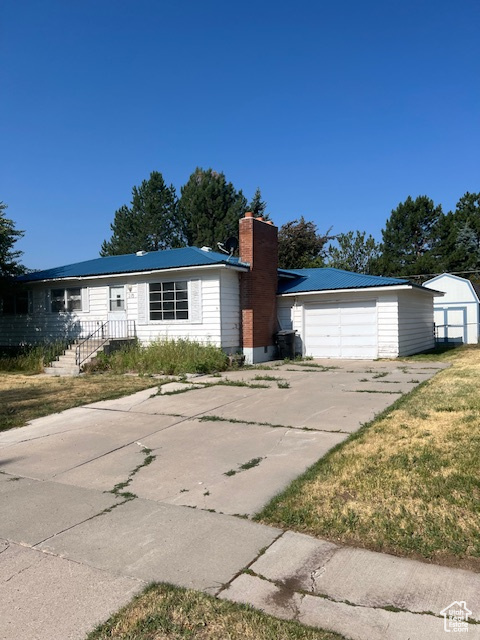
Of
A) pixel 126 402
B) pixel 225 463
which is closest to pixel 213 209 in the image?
pixel 126 402

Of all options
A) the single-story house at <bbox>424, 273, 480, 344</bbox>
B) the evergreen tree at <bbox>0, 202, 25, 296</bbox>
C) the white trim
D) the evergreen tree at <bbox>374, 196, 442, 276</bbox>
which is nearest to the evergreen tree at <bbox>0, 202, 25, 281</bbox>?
the evergreen tree at <bbox>0, 202, 25, 296</bbox>

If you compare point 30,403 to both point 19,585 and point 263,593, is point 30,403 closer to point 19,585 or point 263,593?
point 19,585

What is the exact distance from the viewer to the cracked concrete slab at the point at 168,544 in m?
3.31

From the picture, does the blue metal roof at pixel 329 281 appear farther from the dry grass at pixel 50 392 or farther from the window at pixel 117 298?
the dry grass at pixel 50 392

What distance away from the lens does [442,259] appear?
4175 cm

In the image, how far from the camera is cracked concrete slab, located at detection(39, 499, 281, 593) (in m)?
3.31

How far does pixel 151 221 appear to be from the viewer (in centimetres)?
4212

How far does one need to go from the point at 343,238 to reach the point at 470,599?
3888cm

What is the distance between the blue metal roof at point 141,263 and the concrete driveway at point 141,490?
709 cm

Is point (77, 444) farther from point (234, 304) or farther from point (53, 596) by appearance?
point (234, 304)

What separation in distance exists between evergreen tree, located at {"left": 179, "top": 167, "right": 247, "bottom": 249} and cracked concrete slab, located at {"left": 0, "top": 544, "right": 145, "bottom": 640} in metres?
37.4

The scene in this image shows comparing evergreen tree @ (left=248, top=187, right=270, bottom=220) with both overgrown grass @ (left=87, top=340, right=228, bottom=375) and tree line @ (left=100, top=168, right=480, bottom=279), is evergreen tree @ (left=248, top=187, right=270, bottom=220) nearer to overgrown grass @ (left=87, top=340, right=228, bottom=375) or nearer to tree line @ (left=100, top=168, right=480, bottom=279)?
tree line @ (left=100, top=168, right=480, bottom=279)

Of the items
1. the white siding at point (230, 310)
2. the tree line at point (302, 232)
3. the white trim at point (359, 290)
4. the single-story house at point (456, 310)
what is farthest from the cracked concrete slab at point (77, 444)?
the tree line at point (302, 232)

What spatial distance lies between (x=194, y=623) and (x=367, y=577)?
1204 mm
